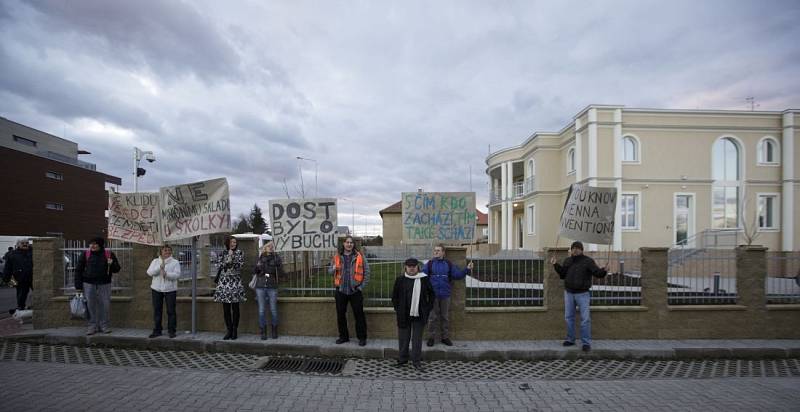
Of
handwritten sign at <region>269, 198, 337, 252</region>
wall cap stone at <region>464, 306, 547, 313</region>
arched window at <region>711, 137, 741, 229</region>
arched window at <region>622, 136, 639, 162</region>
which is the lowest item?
wall cap stone at <region>464, 306, 547, 313</region>

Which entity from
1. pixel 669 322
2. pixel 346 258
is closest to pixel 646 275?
pixel 669 322

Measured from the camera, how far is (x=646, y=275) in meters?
7.96

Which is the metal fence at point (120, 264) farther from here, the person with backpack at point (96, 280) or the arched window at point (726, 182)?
the arched window at point (726, 182)

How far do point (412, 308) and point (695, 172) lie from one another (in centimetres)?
2214

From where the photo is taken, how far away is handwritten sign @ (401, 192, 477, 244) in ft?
27.1

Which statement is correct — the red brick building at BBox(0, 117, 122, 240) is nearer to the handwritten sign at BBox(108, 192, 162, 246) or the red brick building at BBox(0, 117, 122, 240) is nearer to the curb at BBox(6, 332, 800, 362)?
the handwritten sign at BBox(108, 192, 162, 246)

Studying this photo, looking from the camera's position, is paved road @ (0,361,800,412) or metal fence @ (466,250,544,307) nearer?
paved road @ (0,361,800,412)

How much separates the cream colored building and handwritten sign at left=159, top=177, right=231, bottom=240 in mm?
18739

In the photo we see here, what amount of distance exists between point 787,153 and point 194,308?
92.8 feet

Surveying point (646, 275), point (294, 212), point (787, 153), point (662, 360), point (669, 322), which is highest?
point (787, 153)

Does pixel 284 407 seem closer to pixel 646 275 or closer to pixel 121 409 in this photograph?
pixel 121 409

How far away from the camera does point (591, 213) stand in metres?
7.92

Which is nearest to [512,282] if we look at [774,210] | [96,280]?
[96,280]

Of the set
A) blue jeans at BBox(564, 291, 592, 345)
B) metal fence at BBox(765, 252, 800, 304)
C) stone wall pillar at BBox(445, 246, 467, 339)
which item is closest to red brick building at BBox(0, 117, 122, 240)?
stone wall pillar at BBox(445, 246, 467, 339)
